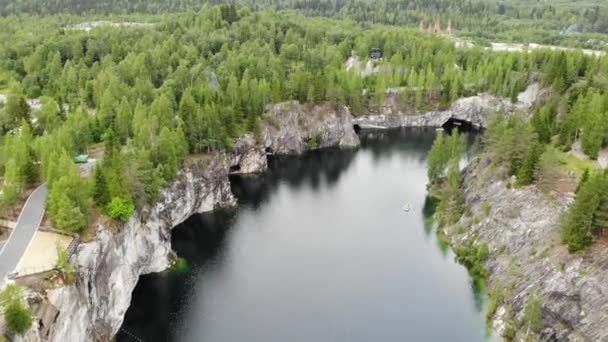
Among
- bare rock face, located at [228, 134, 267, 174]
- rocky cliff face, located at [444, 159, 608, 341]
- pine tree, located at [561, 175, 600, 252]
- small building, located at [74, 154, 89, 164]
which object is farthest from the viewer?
bare rock face, located at [228, 134, 267, 174]

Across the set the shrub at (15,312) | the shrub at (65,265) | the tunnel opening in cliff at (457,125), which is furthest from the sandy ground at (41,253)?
the tunnel opening in cliff at (457,125)

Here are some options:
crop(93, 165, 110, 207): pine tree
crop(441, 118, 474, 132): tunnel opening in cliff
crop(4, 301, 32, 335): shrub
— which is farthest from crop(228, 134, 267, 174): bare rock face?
crop(4, 301, 32, 335): shrub

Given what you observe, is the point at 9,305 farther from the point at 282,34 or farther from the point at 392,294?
the point at 282,34

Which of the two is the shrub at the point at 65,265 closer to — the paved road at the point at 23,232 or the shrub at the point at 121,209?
the paved road at the point at 23,232

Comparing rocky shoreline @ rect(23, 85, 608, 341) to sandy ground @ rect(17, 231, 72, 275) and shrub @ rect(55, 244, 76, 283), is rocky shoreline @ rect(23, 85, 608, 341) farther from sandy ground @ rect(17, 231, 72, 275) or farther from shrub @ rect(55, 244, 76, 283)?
sandy ground @ rect(17, 231, 72, 275)

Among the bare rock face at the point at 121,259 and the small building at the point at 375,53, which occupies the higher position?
the small building at the point at 375,53
